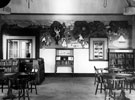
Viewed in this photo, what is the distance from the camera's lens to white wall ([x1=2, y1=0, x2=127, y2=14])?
14172mm

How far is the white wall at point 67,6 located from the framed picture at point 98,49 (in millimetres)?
1794

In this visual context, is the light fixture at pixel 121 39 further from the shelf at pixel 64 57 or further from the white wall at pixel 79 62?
the shelf at pixel 64 57

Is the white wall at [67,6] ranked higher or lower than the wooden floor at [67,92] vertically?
higher

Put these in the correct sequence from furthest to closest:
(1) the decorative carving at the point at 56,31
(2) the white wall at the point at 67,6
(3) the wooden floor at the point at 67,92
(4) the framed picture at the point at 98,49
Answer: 1. (4) the framed picture at the point at 98,49
2. (1) the decorative carving at the point at 56,31
3. (2) the white wall at the point at 67,6
4. (3) the wooden floor at the point at 67,92

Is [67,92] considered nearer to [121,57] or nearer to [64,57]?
[64,57]

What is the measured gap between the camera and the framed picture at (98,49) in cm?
1464

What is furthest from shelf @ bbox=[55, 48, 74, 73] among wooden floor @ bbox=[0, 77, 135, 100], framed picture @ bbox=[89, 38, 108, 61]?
wooden floor @ bbox=[0, 77, 135, 100]

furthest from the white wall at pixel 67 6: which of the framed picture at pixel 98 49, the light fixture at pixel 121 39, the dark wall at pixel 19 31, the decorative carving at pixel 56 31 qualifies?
the framed picture at pixel 98 49

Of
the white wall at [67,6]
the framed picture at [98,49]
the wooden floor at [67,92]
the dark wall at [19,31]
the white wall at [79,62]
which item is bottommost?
the wooden floor at [67,92]

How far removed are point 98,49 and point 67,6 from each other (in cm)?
322

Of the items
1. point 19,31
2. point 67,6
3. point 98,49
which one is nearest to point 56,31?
point 67,6

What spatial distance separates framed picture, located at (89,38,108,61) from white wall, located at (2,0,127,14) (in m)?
1.79

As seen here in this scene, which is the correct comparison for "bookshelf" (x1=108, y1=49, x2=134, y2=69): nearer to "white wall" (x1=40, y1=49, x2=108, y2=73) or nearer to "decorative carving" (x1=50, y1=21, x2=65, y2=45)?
"white wall" (x1=40, y1=49, x2=108, y2=73)

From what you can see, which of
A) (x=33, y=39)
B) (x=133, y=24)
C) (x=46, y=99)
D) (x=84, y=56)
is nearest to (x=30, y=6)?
(x=33, y=39)
